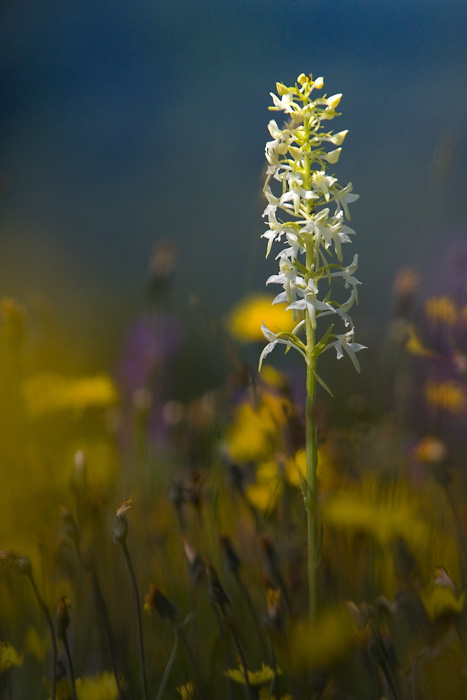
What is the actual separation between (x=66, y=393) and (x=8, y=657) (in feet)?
1.50

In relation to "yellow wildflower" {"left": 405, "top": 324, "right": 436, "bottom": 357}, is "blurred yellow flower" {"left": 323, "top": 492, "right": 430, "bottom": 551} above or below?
below

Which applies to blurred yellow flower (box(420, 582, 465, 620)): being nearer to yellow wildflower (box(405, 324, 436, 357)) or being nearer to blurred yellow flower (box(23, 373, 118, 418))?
yellow wildflower (box(405, 324, 436, 357))

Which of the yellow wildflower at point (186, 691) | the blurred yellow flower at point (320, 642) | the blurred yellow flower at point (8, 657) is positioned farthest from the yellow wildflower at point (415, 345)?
the blurred yellow flower at point (8, 657)

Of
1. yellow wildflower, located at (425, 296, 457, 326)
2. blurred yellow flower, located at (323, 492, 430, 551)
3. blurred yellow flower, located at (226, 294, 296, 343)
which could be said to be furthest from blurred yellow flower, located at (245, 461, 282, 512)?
yellow wildflower, located at (425, 296, 457, 326)

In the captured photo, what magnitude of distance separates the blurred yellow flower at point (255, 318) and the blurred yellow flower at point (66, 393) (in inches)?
9.7

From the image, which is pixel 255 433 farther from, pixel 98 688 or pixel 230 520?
pixel 98 688

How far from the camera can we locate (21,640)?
86 centimetres

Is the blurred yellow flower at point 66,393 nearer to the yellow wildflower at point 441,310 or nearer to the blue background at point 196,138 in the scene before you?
the blue background at point 196,138

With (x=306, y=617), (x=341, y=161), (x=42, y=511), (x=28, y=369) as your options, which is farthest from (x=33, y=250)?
(x=306, y=617)

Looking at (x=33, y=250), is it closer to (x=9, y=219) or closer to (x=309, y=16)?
(x=9, y=219)

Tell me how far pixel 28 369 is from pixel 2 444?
Answer: 0.48 feet

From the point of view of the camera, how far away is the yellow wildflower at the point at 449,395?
40.7 inches

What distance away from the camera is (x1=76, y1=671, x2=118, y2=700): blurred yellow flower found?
79 cm

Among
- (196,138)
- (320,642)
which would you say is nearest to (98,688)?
(320,642)
